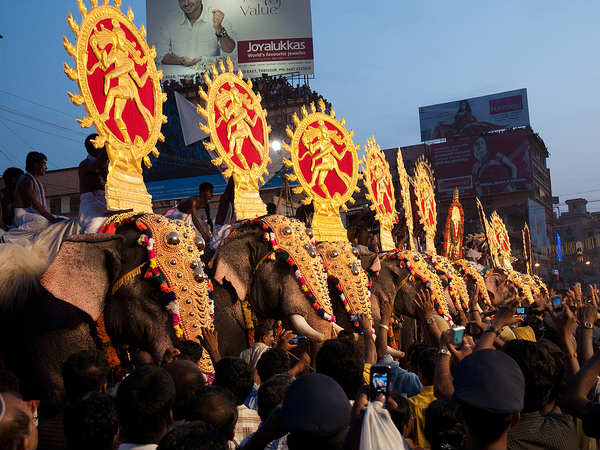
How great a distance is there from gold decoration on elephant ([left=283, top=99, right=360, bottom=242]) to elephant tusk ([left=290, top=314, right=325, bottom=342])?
249cm

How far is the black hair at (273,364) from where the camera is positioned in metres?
4.61

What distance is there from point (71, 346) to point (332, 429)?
3526 mm

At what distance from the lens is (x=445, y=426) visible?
135 inches

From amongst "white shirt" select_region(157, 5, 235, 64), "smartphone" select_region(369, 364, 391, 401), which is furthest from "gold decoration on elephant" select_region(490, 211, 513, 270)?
"white shirt" select_region(157, 5, 235, 64)

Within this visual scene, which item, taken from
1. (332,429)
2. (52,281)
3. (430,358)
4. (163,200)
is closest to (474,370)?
(332,429)

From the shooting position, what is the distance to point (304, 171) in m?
9.71

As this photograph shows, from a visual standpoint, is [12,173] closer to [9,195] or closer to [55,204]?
[9,195]

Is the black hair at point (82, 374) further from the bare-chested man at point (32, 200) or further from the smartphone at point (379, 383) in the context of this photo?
the bare-chested man at point (32, 200)

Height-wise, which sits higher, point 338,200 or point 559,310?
point 338,200

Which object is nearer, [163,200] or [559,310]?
[559,310]

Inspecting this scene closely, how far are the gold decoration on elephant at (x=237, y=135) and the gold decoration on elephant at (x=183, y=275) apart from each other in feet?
7.29

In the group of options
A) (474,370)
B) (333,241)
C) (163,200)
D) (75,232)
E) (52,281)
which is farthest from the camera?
(163,200)

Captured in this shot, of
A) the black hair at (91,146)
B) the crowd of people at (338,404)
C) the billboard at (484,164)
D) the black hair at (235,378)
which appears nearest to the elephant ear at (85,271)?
the crowd of people at (338,404)

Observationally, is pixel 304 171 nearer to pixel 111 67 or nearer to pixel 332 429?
pixel 111 67
